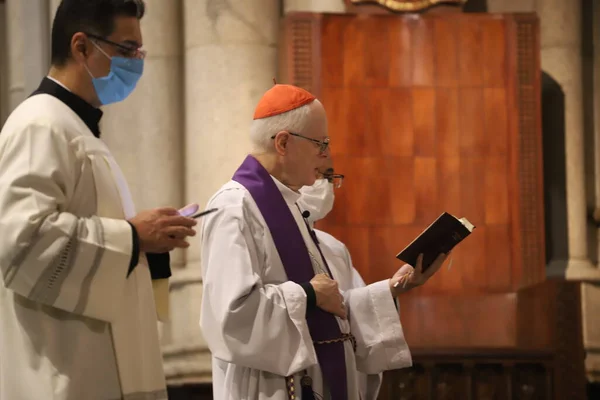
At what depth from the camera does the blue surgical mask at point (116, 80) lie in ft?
9.38

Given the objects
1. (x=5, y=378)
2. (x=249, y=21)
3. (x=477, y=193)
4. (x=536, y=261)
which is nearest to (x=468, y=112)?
(x=477, y=193)

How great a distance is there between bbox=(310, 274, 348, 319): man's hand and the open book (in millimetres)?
288

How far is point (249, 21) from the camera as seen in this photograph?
22.4 feet

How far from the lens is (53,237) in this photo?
2531mm

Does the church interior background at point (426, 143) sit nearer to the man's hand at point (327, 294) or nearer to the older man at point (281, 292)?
the older man at point (281, 292)

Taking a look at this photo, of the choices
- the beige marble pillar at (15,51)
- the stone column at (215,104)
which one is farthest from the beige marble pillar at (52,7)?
the stone column at (215,104)

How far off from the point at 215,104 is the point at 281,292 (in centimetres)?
373

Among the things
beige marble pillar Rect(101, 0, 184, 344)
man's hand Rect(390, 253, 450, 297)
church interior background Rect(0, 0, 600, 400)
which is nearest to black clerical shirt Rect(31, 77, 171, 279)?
man's hand Rect(390, 253, 450, 297)

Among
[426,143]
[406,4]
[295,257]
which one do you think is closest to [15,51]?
[406,4]

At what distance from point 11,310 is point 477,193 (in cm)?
420

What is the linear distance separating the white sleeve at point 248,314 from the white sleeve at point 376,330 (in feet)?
1.61

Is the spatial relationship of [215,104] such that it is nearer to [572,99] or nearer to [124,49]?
[572,99]

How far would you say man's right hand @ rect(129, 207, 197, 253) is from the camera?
2.65 meters

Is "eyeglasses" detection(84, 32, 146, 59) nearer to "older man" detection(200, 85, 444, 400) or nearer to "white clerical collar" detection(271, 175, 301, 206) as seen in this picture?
"older man" detection(200, 85, 444, 400)
